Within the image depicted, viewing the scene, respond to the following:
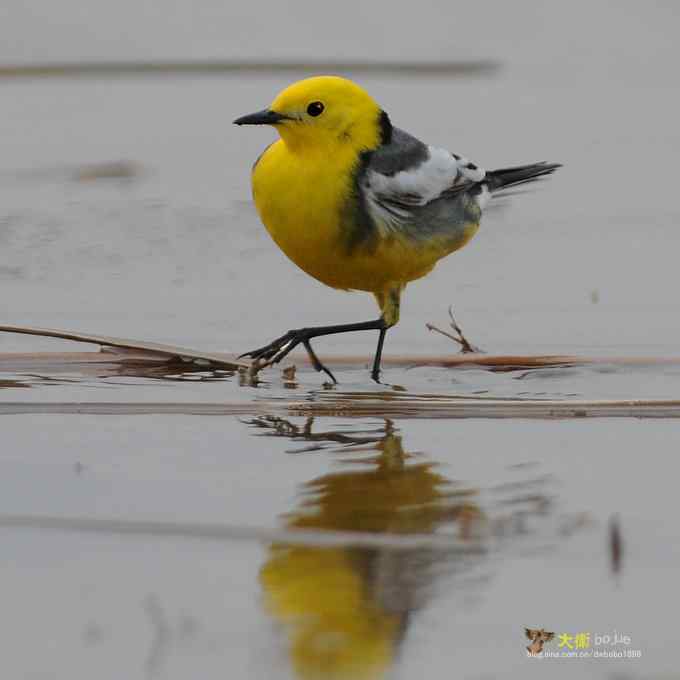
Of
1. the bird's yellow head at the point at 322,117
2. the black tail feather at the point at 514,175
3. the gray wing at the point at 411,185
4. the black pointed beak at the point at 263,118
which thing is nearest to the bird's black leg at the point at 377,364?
the gray wing at the point at 411,185

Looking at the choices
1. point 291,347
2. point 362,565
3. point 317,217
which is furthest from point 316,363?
point 362,565

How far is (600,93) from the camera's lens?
1012cm

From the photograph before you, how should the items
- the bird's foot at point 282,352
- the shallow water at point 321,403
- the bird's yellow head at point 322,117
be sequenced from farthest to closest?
the bird's yellow head at point 322,117 → the bird's foot at point 282,352 → the shallow water at point 321,403

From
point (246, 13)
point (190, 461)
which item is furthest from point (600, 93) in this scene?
point (190, 461)

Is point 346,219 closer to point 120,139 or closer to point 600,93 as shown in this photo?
point 120,139

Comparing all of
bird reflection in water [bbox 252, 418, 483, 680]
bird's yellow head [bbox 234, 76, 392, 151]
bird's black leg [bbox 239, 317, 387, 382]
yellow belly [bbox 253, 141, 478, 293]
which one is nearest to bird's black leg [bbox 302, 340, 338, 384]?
bird's black leg [bbox 239, 317, 387, 382]

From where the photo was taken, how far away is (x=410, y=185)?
5.70 meters

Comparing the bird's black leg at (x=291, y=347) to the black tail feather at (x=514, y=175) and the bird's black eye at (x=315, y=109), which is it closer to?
the bird's black eye at (x=315, y=109)

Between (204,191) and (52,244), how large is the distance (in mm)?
1271

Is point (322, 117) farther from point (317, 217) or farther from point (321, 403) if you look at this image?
point (321, 403)

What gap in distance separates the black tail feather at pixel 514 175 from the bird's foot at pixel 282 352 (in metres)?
1.47

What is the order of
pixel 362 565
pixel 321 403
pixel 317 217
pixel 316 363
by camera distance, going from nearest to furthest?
1. pixel 362 565
2. pixel 321 403
3. pixel 316 363
4. pixel 317 217

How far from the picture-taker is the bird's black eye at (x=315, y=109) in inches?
219

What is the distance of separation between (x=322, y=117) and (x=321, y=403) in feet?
4.46
